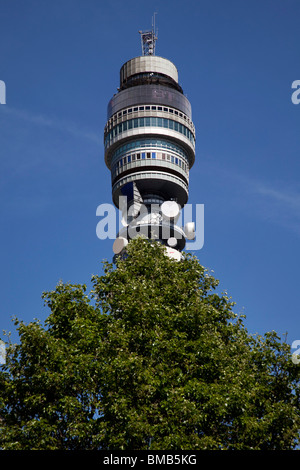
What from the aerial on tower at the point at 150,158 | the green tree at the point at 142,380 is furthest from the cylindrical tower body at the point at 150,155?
the green tree at the point at 142,380

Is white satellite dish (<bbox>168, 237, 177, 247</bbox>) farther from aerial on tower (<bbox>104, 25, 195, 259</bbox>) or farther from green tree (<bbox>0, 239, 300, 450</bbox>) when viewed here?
green tree (<bbox>0, 239, 300, 450</bbox>)

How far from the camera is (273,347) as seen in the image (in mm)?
39781

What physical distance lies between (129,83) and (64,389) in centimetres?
9790

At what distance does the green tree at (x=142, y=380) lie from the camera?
103ft

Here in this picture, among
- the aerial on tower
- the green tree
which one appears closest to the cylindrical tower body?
the aerial on tower

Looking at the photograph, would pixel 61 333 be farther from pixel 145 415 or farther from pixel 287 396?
pixel 287 396

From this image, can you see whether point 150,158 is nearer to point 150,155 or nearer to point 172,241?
point 150,155

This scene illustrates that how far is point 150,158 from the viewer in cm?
11406

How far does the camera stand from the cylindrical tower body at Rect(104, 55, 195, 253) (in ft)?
375

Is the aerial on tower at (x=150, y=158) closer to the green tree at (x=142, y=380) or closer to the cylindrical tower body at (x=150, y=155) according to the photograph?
the cylindrical tower body at (x=150, y=155)

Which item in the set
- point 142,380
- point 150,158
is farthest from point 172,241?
point 142,380

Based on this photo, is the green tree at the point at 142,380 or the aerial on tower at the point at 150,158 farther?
the aerial on tower at the point at 150,158

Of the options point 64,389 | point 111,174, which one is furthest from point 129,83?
point 64,389

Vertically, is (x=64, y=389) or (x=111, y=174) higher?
(x=111, y=174)
